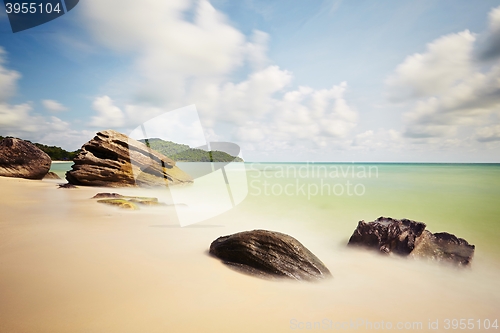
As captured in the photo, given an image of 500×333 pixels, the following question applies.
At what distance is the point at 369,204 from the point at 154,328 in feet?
38.1

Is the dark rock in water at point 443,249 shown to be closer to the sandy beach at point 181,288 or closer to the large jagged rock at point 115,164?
the sandy beach at point 181,288

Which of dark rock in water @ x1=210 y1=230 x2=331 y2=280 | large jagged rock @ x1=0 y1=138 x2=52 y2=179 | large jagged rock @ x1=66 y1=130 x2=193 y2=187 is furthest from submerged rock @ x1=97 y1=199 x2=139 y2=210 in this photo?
large jagged rock @ x1=0 y1=138 x2=52 y2=179

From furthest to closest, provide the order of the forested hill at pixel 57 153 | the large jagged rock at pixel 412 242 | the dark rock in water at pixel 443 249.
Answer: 1. the forested hill at pixel 57 153
2. the large jagged rock at pixel 412 242
3. the dark rock in water at pixel 443 249

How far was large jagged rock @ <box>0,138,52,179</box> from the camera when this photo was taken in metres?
14.1

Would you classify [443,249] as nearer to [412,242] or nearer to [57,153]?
[412,242]

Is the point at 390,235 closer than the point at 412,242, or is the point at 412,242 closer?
the point at 412,242

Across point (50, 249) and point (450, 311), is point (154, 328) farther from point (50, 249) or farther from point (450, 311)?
point (450, 311)

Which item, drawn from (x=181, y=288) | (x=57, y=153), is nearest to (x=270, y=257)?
(x=181, y=288)

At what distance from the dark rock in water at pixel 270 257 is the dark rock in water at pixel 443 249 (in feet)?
9.71

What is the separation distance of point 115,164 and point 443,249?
15722 millimetres

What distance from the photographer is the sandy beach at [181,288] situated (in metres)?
2.25

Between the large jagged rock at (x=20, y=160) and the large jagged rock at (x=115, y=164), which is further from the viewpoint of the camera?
the large jagged rock at (x=20, y=160)

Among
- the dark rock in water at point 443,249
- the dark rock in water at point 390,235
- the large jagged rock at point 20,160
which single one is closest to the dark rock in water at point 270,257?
the dark rock in water at point 390,235

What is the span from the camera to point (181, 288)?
9.47 feet
